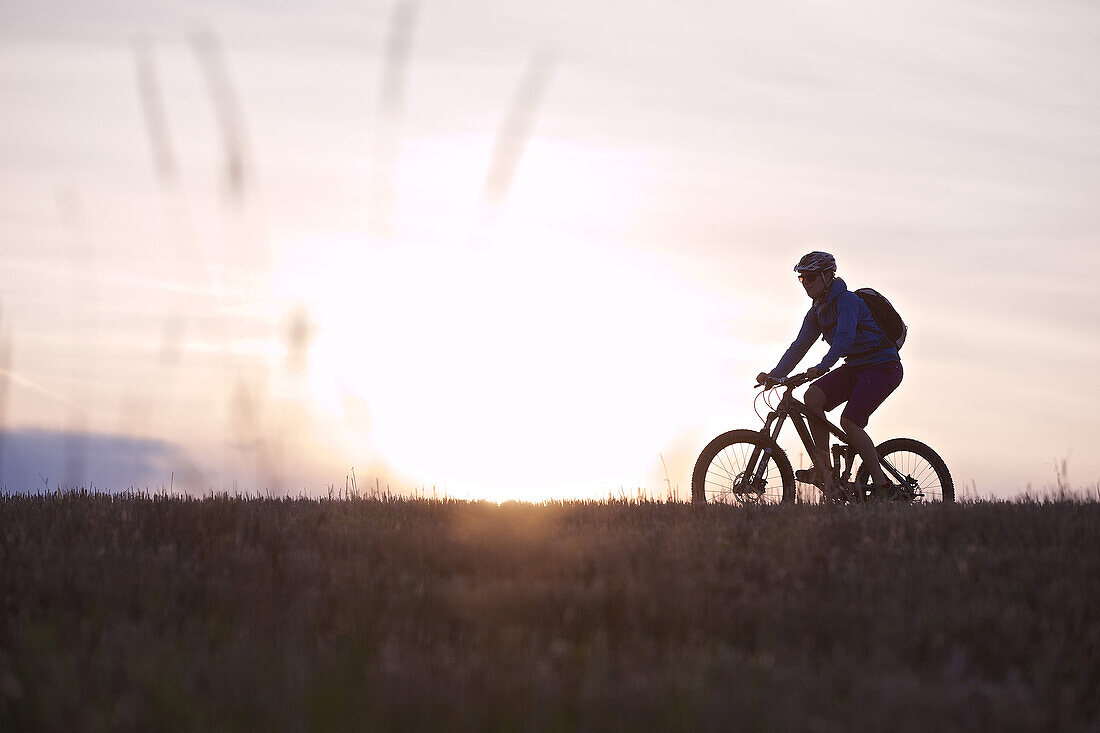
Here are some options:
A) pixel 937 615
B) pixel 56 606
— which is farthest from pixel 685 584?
pixel 56 606

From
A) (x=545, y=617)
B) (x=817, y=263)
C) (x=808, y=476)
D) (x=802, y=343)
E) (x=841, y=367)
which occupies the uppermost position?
(x=817, y=263)

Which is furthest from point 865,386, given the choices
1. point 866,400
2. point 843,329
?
point 843,329

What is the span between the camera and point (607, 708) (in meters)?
4.89

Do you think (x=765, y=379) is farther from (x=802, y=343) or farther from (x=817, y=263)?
(x=817, y=263)

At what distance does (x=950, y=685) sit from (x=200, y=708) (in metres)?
3.66

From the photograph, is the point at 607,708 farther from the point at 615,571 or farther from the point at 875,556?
the point at 875,556

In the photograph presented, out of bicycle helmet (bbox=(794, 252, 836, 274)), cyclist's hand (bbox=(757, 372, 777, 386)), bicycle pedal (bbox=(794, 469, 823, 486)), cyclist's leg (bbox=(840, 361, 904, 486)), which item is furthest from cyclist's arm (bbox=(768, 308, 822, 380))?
bicycle pedal (bbox=(794, 469, 823, 486))

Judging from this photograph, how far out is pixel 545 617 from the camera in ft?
21.6

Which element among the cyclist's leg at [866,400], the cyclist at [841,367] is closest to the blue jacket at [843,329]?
the cyclist at [841,367]

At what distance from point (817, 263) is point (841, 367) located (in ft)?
4.01

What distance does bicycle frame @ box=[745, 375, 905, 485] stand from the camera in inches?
443

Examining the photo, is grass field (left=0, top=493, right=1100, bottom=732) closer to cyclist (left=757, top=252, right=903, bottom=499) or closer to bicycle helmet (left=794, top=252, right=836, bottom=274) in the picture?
cyclist (left=757, top=252, right=903, bottom=499)

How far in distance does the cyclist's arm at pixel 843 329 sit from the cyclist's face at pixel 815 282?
24cm

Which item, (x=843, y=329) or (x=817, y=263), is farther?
(x=817, y=263)
